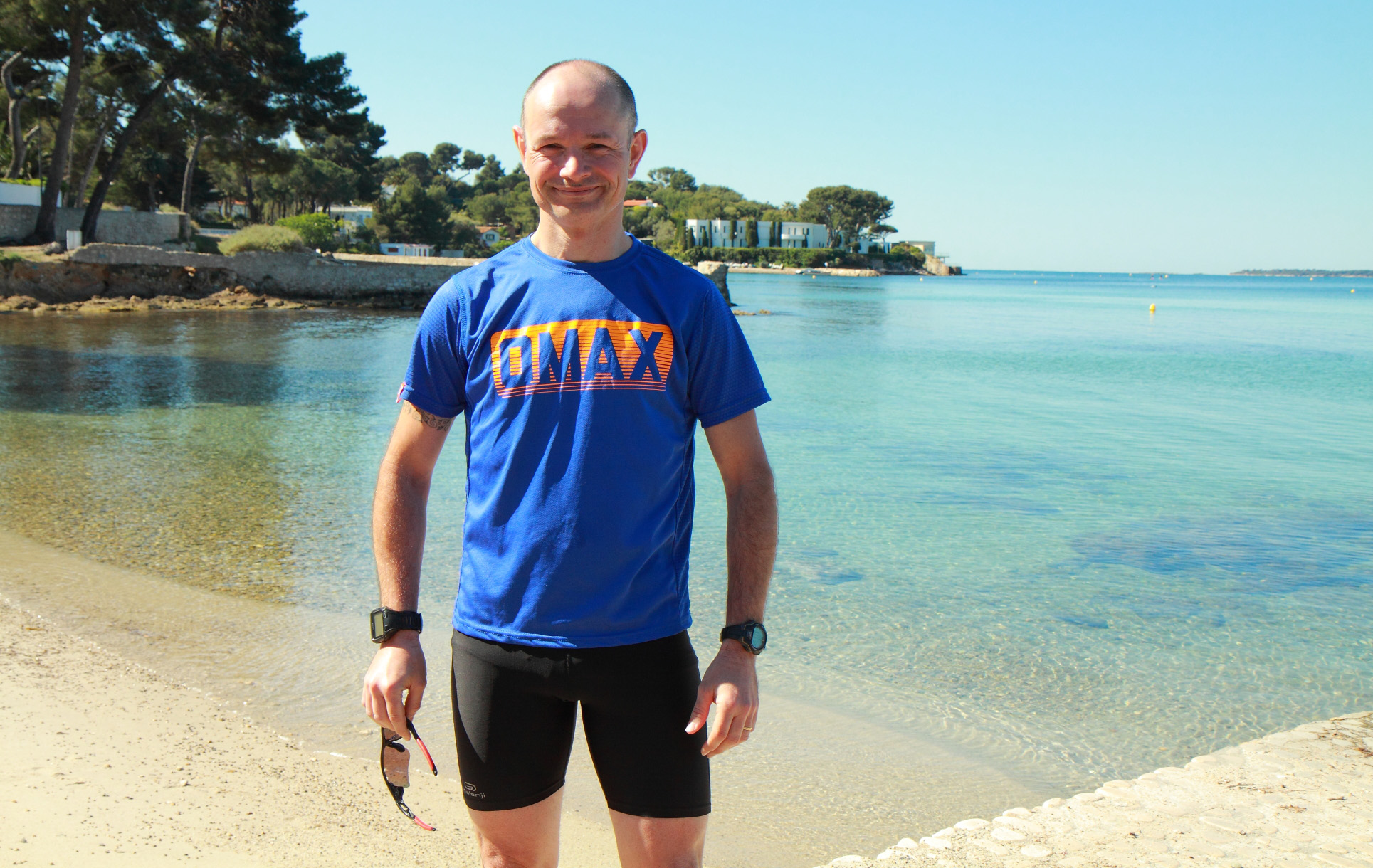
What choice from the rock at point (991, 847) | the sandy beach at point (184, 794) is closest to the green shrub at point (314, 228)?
the sandy beach at point (184, 794)

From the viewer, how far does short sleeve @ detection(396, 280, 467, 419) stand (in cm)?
174

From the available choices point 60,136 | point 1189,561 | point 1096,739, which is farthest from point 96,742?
point 60,136

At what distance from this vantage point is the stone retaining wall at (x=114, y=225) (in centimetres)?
3023

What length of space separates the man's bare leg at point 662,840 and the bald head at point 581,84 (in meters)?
1.27

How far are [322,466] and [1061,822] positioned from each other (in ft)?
28.8

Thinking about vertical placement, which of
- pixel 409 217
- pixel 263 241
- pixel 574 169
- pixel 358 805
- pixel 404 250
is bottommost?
pixel 358 805

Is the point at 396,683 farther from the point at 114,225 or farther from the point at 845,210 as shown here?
the point at 845,210

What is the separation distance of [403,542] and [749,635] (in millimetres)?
677

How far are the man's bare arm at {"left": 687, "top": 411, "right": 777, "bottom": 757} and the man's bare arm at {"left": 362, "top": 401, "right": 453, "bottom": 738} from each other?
0.52m

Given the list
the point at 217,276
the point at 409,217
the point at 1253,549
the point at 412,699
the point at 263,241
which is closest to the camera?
the point at 412,699

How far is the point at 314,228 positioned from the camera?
47438 mm

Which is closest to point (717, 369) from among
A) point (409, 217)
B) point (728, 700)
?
point (728, 700)

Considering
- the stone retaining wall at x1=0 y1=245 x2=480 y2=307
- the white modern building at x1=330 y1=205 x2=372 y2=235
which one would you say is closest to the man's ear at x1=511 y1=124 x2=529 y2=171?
the stone retaining wall at x1=0 y1=245 x2=480 y2=307

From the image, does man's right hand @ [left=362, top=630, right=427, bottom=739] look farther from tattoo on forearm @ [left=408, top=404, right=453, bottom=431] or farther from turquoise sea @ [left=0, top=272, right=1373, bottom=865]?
turquoise sea @ [left=0, top=272, right=1373, bottom=865]
